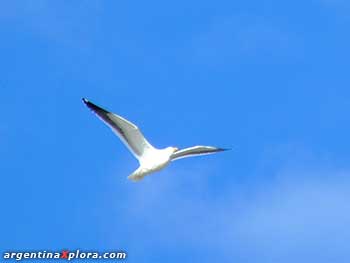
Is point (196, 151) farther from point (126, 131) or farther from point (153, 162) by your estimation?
point (126, 131)

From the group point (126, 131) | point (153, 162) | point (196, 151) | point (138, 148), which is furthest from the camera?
point (196, 151)

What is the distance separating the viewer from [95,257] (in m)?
51.1

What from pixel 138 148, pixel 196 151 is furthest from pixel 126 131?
pixel 196 151

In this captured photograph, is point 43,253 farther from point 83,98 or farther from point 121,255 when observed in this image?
point 83,98

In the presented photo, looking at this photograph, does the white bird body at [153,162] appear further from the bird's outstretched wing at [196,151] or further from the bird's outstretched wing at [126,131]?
the bird's outstretched wing at [196,151]

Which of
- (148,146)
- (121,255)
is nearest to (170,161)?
(148,146)

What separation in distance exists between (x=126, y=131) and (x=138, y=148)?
3.06 feet

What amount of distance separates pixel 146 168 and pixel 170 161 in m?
1.36

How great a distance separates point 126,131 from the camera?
51.9 m

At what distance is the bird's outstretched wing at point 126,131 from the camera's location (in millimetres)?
51069

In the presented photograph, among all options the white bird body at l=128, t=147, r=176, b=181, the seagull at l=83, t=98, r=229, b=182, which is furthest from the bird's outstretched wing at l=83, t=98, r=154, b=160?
the white bird body at l=128, t=147, r=176, b=181

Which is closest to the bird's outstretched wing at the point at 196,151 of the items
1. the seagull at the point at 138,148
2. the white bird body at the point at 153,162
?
the seagull at the point at 138,148

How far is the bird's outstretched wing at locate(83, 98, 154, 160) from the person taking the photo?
2011 inches

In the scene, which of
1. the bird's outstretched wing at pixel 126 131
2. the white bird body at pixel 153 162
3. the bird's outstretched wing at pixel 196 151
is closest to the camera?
the bird's outstretched wing at pixel 126 131
